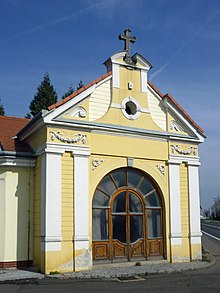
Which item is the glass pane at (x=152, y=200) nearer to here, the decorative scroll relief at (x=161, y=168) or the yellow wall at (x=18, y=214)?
the decorative scroll relief at (x=161, y=168)

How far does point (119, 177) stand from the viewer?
14.7m

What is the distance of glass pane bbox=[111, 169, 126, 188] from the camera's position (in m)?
14.6

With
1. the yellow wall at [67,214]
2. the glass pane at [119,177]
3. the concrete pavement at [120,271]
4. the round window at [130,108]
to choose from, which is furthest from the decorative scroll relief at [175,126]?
the concrete pavement at [120,271]

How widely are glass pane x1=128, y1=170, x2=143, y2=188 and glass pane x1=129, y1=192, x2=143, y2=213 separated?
0.35m

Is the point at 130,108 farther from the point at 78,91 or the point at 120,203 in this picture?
the point at 120,203

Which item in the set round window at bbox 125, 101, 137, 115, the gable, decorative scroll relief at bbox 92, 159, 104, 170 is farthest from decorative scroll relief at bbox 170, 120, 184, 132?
decorative scroll relief at bbox 92, 159, 104, 170

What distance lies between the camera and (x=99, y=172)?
14.1 meters

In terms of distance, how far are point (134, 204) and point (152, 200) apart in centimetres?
84

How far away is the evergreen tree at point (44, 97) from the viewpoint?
42.5 meters

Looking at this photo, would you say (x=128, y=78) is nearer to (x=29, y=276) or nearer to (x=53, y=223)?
(x=53, y=223)

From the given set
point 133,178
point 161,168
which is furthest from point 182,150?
point 133,178

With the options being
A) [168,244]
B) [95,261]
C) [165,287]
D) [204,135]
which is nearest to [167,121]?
[204,135]

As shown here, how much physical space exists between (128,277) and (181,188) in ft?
15.8

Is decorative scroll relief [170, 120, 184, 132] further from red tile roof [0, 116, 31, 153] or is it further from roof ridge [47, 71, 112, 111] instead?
red tile roof [0, 116, 31, 153]
